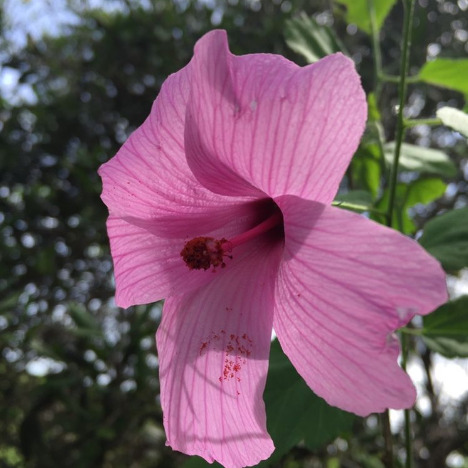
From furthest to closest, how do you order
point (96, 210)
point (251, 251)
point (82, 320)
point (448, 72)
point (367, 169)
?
1. point (96, 210)
2. point (82, 320)
3. point (367, 169)
4. point (448, 72)
5. point (251, 251)

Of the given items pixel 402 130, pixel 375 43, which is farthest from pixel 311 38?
pixel 402 130

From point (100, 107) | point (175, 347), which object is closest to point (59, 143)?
point (100, 107)

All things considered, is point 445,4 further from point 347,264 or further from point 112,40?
point 347,264

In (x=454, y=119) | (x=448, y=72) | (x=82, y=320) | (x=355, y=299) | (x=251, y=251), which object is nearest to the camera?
(x=355, y=299)

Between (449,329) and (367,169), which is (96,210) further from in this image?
(449,329)

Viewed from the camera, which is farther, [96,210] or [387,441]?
[96,210]

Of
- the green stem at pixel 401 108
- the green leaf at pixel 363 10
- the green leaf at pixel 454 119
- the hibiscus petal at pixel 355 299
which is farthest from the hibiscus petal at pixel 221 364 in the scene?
the green leaf at pixel 363 10

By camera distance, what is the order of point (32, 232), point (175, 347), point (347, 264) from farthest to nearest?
point (32, 232) < point (175, 347) < point (347, 264)
